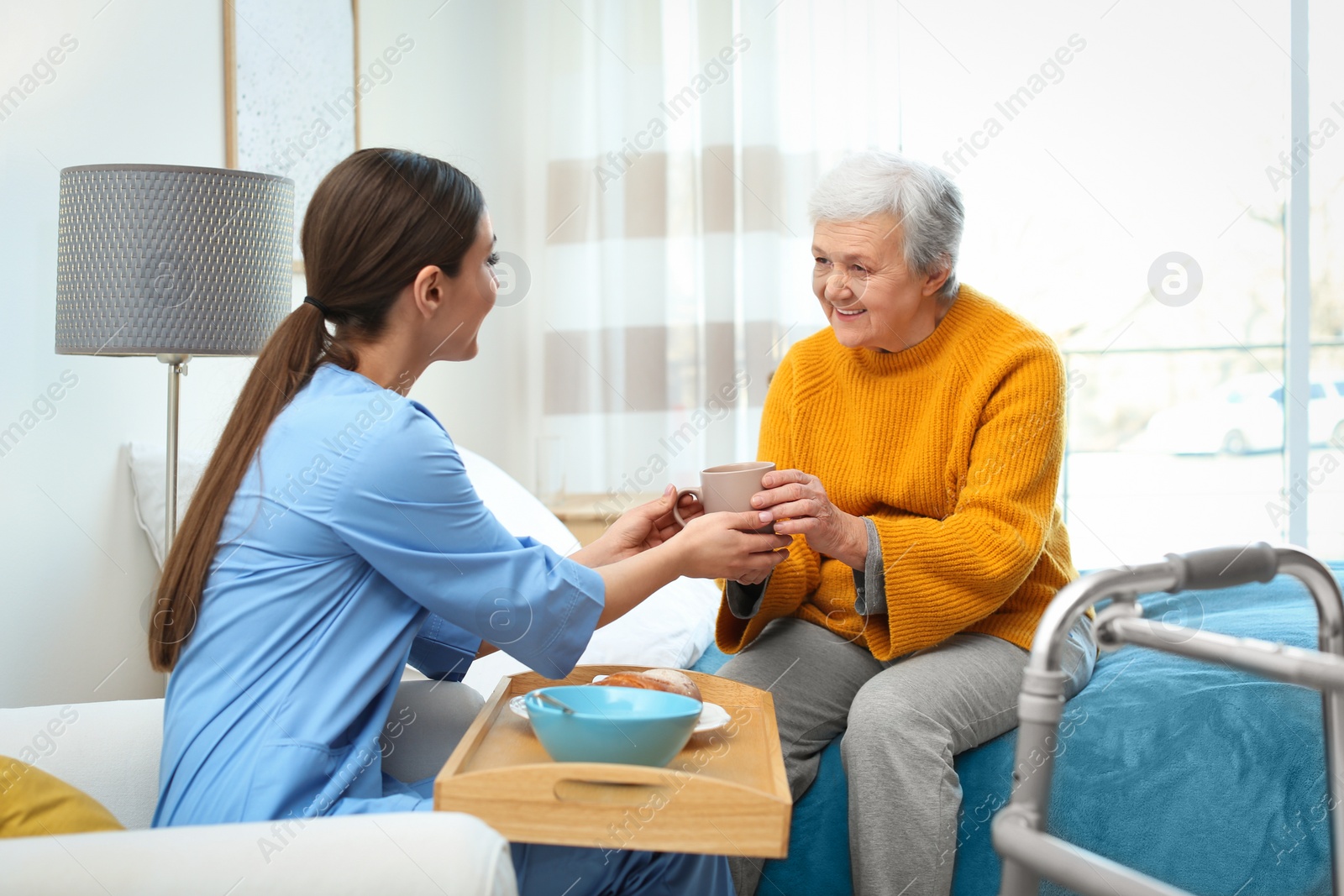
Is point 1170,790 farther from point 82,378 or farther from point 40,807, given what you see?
point 82,378

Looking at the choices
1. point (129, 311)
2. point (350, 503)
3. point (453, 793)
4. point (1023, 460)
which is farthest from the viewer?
point (129, 311)

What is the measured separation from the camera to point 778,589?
167 cm

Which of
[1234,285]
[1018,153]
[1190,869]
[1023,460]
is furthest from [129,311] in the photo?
[1234,285]

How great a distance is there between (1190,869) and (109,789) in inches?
51.8

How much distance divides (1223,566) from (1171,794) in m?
0.60

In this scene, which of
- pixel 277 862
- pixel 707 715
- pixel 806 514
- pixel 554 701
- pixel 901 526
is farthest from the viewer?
pixel 901 526

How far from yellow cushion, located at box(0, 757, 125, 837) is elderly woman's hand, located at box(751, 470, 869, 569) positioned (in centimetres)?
81

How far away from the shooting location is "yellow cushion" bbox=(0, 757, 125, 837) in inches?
39.5

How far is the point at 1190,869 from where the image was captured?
1317 millimetres

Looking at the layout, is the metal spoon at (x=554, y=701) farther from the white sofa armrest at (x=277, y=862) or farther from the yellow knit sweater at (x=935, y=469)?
the yellow knit sweater at (x=935, y=469)

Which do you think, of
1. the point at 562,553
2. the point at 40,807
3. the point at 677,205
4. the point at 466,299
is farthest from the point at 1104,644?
the point at 677,205

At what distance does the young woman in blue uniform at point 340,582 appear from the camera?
110cm

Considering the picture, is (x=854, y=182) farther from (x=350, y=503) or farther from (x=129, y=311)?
(x=129, y=311)

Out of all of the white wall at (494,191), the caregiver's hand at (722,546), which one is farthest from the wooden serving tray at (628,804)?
the white wall at (494,191)
